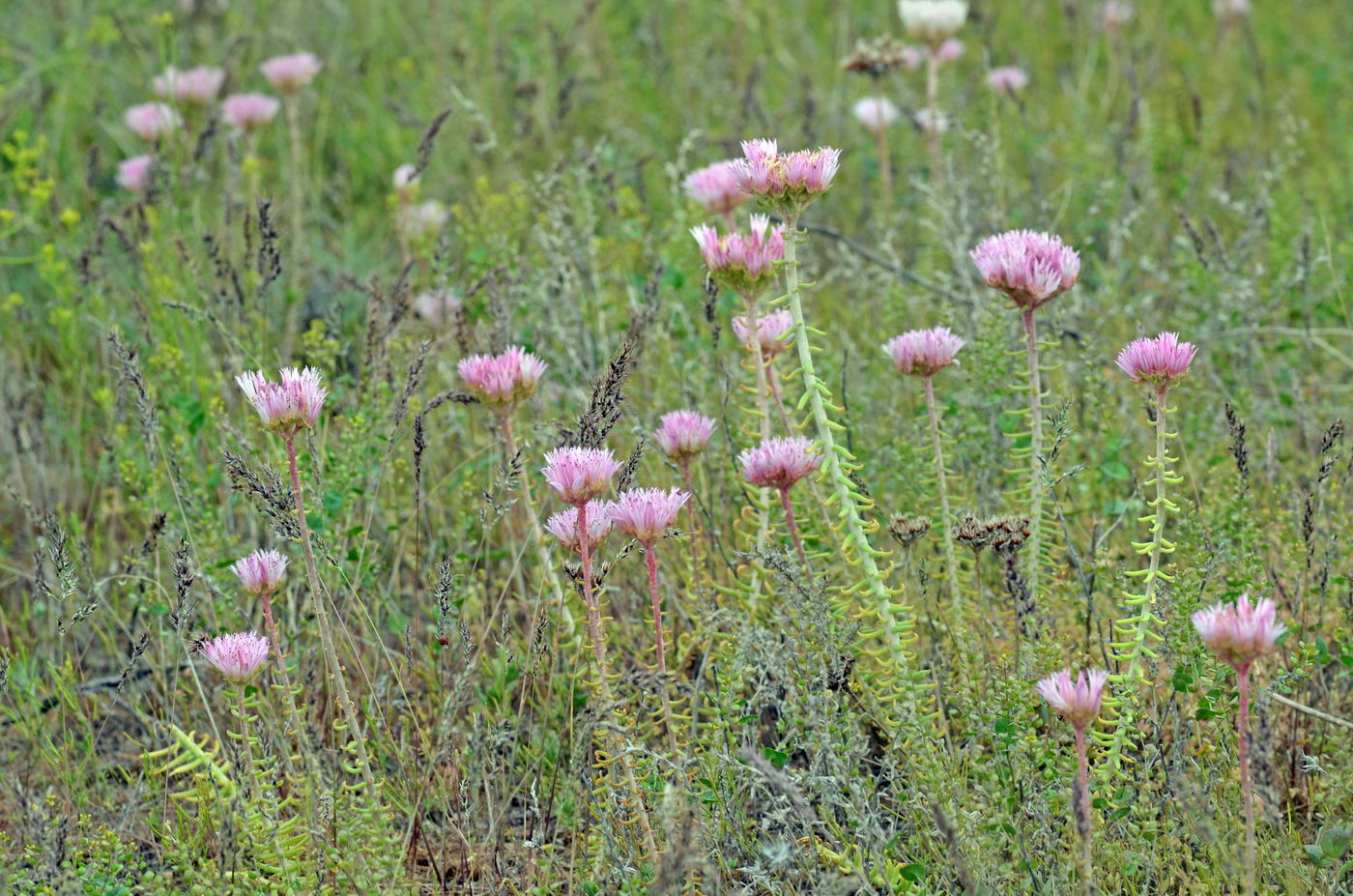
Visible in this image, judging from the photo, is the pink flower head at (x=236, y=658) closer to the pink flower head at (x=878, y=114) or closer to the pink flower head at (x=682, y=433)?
the pink flower head at (x=682, y=433)

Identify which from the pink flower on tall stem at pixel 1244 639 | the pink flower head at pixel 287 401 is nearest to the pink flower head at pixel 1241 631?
the pink flower on tall stem at pixel 1244 639

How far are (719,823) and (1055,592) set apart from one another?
3.05ft

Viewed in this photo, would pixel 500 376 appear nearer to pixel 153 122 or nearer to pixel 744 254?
pixel 744 254

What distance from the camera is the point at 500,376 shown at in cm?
217

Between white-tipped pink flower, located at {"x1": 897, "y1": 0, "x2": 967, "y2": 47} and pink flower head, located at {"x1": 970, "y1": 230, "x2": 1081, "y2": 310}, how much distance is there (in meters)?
2.33

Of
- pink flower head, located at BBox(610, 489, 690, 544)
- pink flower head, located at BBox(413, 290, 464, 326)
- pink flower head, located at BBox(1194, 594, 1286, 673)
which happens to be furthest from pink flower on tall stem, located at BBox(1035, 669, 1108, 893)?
pink flower head, located at BBox(413, 290, 464, 326)

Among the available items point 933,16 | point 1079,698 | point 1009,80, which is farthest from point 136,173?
point 1079,698

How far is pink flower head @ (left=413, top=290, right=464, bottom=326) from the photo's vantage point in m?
3.41

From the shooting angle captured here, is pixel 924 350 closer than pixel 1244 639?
No

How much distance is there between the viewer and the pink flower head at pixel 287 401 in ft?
6.04

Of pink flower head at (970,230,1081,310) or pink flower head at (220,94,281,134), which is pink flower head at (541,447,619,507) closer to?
pink flower head at (970,230,1081,310)

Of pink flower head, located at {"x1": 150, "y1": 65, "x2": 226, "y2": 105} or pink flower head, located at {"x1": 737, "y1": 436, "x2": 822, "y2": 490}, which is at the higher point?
pink flower head, located at {"x1": 737, "y1": 436, "x2": 822, "y2": 490}

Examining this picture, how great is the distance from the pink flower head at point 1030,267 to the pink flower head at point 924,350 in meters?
0.16

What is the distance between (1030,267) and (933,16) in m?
2.41
